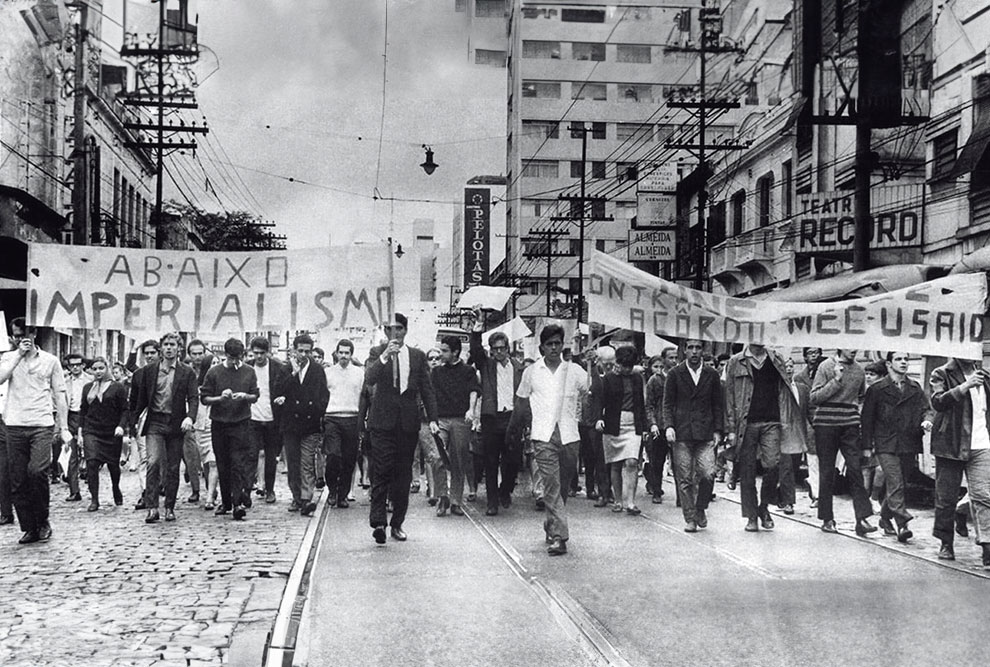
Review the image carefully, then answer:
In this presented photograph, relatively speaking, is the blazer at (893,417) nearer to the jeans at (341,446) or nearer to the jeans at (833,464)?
the jeans at (833,464)

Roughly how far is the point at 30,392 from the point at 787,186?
26736mm

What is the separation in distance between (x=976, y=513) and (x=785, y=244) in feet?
75.4

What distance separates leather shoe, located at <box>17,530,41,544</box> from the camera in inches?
429

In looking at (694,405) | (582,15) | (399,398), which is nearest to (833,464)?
(694,405)

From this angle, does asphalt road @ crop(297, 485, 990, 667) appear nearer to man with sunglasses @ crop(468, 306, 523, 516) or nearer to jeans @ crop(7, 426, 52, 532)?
man with sunglasses @ crop(468, 306, 523, 516)

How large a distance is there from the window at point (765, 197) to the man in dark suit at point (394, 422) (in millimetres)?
26213

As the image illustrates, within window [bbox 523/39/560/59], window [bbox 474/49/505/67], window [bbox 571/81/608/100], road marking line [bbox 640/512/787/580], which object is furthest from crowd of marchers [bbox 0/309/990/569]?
window [bbox 571/81/608/100]

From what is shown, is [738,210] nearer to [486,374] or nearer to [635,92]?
[486,374]

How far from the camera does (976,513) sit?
9875mm

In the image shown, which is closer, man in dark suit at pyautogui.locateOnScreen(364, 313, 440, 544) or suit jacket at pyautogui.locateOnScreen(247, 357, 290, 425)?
man in dark suit at pyautogui.locateOnScreen(364, 313, 440, 544)

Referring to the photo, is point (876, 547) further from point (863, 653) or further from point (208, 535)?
point (208, 535)

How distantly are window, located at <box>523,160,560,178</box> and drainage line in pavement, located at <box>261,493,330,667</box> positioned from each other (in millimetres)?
74587

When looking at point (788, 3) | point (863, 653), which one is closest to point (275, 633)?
point (863, 653)

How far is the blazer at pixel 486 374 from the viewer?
1431cm
